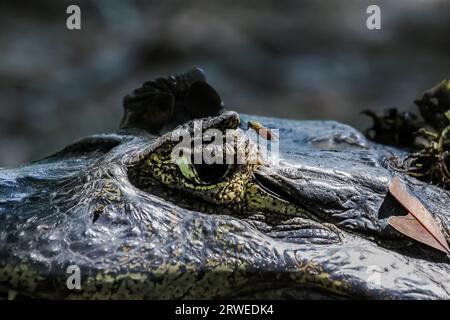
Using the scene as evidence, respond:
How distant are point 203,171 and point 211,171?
0.02m

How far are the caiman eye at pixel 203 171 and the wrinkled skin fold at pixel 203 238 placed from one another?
50mm

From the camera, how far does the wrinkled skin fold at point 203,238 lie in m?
1.97

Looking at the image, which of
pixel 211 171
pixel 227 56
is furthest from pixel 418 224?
pixel 227 56

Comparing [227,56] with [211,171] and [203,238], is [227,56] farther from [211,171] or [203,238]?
[203,238]

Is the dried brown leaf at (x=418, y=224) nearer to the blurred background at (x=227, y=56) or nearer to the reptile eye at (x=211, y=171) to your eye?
the reptile eye at (x=211, y=171)

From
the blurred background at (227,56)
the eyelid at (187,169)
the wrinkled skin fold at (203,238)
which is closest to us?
the wrinkled skin fold at (203,238)

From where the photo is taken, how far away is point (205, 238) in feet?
6.82

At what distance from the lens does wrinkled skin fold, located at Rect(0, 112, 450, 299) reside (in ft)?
6.47

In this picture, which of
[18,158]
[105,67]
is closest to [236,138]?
[18,158]

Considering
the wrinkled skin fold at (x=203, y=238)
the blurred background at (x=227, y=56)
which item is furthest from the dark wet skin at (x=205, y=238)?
the blurred background at (x=227, y=56)

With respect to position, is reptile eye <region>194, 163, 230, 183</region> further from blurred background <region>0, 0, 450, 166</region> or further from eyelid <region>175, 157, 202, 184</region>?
blurred background <region>0, 0, 450, 166</region>

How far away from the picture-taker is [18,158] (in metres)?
7.14

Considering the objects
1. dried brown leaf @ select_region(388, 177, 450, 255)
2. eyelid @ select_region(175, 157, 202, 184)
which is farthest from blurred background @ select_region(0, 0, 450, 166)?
eyelid @ select_region(175, 157, 202, 184)
